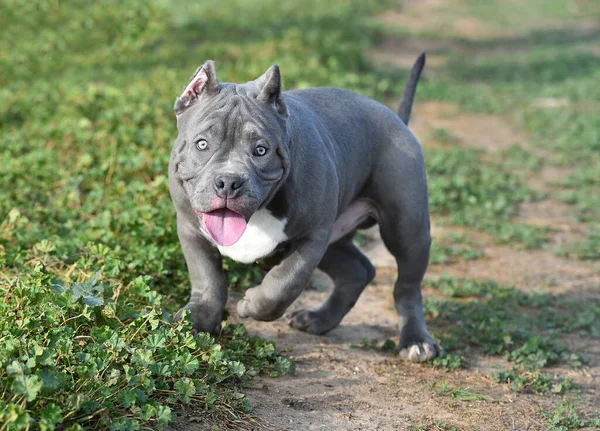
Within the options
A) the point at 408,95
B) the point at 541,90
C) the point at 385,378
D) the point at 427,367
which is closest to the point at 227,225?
the point at 385,378

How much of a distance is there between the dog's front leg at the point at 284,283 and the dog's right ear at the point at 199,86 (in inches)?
38.2

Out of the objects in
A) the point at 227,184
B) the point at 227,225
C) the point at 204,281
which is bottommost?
the point at 204,281

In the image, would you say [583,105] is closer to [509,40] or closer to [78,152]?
[509,40]

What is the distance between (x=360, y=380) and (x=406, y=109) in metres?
2.18

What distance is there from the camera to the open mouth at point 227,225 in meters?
4.58

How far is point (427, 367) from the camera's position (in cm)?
561

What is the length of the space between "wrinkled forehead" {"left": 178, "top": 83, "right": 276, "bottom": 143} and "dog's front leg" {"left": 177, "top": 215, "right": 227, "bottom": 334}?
58 centimetres

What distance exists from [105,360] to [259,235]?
1.18 m

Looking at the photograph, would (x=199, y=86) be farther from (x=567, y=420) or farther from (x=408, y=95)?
(x=567, y=420)

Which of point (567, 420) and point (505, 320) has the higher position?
point (567, 420)

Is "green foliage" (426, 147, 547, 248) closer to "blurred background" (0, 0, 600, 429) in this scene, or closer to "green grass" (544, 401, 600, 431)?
"blurred background" (0, 0, 600, 429)

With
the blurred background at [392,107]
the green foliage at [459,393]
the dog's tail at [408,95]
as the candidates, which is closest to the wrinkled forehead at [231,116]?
the blurred background at [392,107]

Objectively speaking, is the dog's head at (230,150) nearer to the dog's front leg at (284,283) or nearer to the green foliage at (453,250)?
the dog's front leg at (284,283)

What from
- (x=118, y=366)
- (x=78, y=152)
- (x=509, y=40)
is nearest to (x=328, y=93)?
(x=118, y=366)
